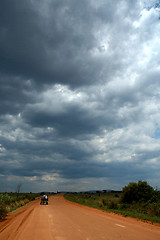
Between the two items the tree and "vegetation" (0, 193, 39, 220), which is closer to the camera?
"vegetation" (0, 193, 39, 220)

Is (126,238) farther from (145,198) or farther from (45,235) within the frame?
(145,198)

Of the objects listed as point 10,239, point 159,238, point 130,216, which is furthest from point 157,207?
point 10,239

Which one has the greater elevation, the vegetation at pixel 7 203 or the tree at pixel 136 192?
the tree at pixel 136 192

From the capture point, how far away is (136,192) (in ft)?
102

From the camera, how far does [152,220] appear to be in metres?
14.8

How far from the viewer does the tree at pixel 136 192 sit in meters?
30.3

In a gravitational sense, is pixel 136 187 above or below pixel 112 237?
above

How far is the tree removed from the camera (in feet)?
99.3

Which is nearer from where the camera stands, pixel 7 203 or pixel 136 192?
pixel 136 192

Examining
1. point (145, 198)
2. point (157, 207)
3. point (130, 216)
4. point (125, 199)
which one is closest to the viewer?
point (130, 216)

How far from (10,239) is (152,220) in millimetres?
11062

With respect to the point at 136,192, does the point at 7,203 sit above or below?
below

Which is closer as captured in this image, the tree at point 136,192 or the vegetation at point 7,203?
the vegetation at point 7,203

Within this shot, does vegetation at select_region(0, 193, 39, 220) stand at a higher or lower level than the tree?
lower
